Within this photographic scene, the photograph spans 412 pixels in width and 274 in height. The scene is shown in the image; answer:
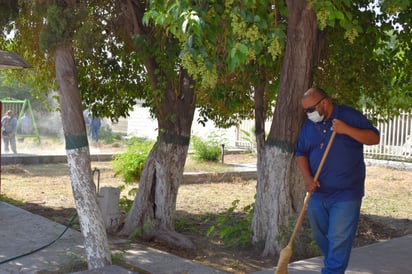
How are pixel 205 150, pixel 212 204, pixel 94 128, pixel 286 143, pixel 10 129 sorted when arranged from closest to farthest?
pixel 286 143
pixel 212 204
pixel 205 150
pixel 10 129
pixel 94 128

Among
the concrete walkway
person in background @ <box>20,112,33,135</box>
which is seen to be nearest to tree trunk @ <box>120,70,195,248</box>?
the concrete walkway

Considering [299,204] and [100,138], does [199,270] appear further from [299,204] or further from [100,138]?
[100,138]

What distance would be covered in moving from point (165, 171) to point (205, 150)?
10.3 meters

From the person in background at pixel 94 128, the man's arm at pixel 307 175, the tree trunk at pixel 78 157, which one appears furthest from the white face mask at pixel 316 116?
the person in background at pixel 94 128

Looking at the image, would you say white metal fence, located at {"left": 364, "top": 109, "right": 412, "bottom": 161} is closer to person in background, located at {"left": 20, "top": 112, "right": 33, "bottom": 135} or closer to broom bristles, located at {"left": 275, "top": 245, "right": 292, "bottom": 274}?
person in background, located at {"left": 20, "top": 112, "right": 33, "bottom": 135}

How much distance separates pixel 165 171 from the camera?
27.1ft

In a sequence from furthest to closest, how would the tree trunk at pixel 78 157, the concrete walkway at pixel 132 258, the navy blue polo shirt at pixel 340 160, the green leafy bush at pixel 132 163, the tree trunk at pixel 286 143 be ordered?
the green leafy bush at pixel 132 163, the tree trunk at pixel 286 143, the concrete walkway at pixel 132 258, the tree trunk at pixel 78 157, the navy blue polo shirt at pixel 340 160

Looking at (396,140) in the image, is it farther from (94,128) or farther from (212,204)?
(94,128)

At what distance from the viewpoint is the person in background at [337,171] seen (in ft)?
15.8

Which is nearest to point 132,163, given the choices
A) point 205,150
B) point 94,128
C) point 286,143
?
point 205,150

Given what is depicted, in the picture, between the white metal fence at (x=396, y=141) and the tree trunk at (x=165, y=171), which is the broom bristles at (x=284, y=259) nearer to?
the tree trunk at (x=165, y=171)

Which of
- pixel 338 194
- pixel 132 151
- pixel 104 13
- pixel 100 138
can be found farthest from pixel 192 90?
pixel 100 138

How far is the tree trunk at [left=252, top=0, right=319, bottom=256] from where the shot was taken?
670 cm

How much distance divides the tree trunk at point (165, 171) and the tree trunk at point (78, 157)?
2.16 metres
